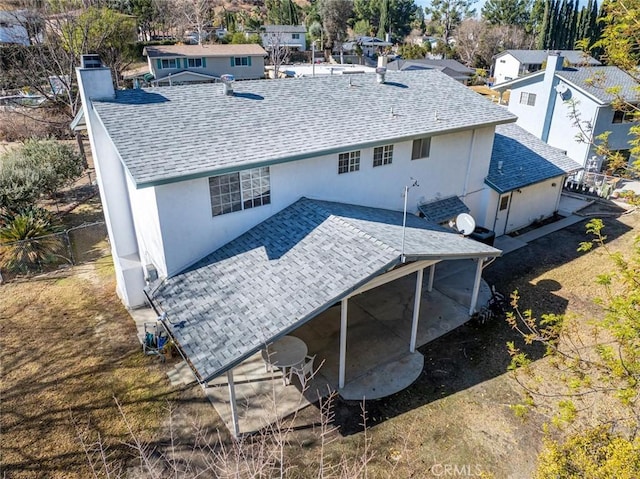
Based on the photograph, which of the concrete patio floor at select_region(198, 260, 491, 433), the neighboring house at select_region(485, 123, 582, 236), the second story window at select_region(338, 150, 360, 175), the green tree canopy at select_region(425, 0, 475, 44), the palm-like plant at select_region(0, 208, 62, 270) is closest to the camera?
the concrete patio floor at select_region(198, 260, 491, 433)

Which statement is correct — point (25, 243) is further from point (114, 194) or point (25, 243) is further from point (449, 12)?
A: point (449, 12)

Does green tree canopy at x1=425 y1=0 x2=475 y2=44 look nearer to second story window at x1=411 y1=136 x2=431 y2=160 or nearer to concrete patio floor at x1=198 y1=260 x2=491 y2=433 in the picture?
second story window at x1=411 y1=136 x2=431 y2=160

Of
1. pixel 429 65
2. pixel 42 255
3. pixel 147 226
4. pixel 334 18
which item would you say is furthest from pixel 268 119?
pixel 334 18

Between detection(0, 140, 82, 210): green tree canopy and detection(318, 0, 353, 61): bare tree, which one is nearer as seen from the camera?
detection(0, 140, 82, 210): green tree canopy

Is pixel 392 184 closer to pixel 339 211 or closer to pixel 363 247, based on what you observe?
pixel 339 211

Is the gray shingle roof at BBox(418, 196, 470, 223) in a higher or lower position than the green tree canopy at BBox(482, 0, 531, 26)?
lower

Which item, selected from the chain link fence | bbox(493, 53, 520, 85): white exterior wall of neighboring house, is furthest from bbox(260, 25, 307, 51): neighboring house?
the chain link fence

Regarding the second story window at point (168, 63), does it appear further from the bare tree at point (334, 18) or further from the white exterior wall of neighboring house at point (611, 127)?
the white exterior wall of neighboring house at point (611, 127)
